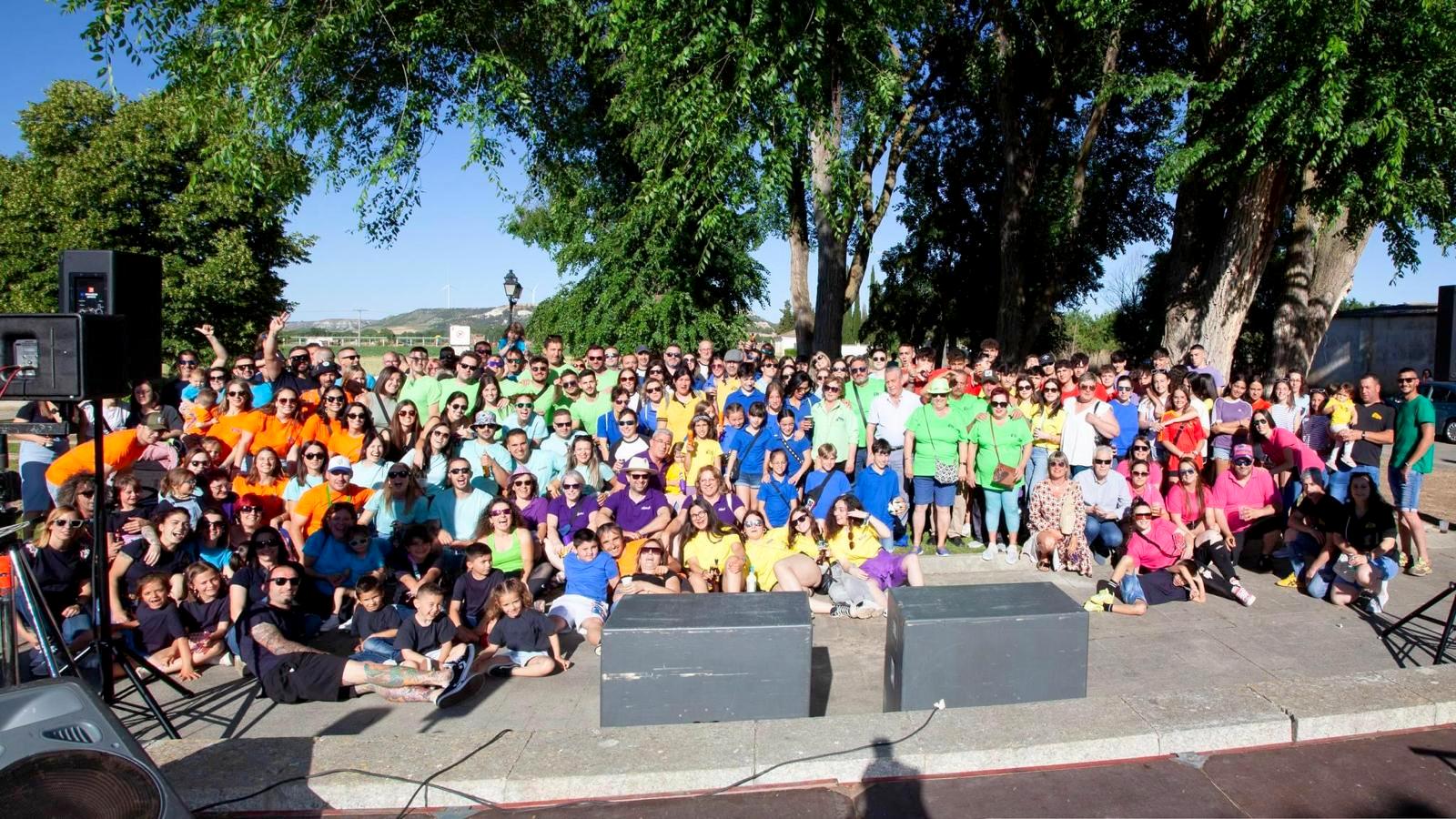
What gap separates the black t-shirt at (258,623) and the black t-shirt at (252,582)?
7 cm

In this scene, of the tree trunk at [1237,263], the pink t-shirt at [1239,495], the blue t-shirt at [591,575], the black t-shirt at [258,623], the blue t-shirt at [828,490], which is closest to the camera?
the black t-shirt at [258,623]

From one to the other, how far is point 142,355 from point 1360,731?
6875mm

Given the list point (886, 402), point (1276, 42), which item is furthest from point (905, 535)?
point (1276, 42)

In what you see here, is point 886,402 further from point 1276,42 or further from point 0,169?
point 0,169

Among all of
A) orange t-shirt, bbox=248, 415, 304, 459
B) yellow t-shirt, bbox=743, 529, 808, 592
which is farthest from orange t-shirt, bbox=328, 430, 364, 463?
yellow t-shirt, bbox=743, 529, 808, 592

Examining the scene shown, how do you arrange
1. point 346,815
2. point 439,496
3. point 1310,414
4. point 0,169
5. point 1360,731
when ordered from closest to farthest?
1. point 346,815
2. point 1360,731
3. point 439,496
4. point 1310,414
5. point 0,169

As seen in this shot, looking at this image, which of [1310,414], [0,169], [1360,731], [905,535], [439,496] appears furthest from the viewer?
[0,169]

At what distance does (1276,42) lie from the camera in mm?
10594

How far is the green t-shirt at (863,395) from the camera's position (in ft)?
30.1

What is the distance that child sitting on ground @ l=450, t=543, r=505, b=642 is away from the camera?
6363 mm

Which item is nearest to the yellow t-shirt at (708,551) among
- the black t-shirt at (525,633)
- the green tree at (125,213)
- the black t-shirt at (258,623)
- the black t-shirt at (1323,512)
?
the black t-shirt at (525,633)

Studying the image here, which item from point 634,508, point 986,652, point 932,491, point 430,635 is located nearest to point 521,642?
point 430,635

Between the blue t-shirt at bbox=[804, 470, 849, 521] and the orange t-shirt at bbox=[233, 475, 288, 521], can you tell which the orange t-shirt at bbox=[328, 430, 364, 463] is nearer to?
the orange t-shirt at bbox=[233, 475, 288, 521]

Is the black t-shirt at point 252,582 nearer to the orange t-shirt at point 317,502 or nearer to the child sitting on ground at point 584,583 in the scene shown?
the orange t-shirt at point 317,502
